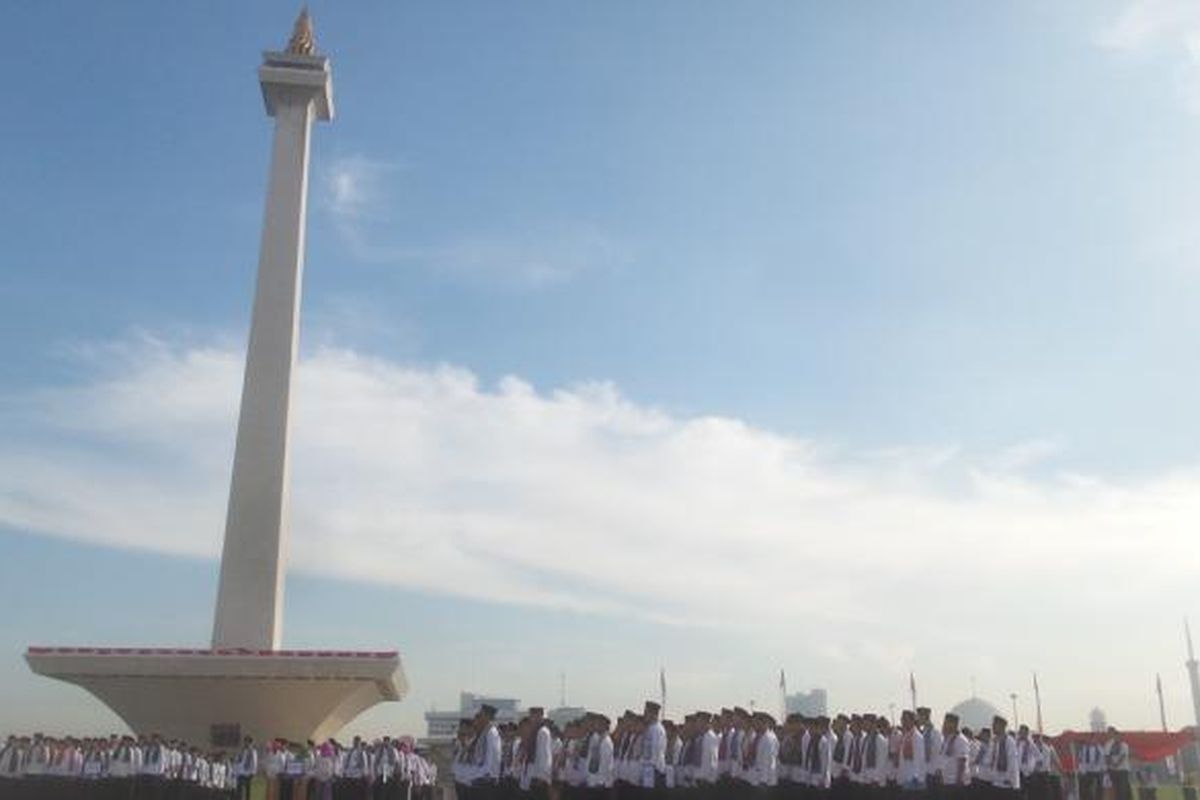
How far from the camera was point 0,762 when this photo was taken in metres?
20.8

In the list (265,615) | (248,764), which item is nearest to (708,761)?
(248,764)

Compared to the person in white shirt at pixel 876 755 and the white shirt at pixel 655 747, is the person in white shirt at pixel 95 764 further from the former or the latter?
the person in white shirt at pixel 876 755

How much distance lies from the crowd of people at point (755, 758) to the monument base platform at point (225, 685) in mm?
16639

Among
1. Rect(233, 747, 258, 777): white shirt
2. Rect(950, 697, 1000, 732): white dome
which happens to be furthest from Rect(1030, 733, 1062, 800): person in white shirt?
Rect(950, 697, 1000, 732): white dome

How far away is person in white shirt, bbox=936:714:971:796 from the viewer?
13.5 metres

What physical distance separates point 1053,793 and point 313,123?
1149 inches

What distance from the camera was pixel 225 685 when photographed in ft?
96.4

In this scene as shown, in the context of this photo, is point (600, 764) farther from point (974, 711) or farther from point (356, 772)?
point (974, 711)

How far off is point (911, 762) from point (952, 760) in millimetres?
480

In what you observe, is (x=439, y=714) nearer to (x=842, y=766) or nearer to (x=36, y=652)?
(x=36, y=652)

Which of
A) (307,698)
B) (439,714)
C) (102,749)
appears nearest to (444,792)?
(307,698)

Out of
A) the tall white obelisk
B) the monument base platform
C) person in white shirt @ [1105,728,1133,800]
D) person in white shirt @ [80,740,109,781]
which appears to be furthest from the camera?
the tall white obelisk

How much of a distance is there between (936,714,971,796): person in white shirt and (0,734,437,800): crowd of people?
1087 cm

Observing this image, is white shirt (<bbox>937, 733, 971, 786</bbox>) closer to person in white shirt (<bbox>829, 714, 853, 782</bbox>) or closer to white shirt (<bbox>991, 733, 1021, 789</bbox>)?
white shirt (<bbox>991, 733, 1021, 789</bbox>)
